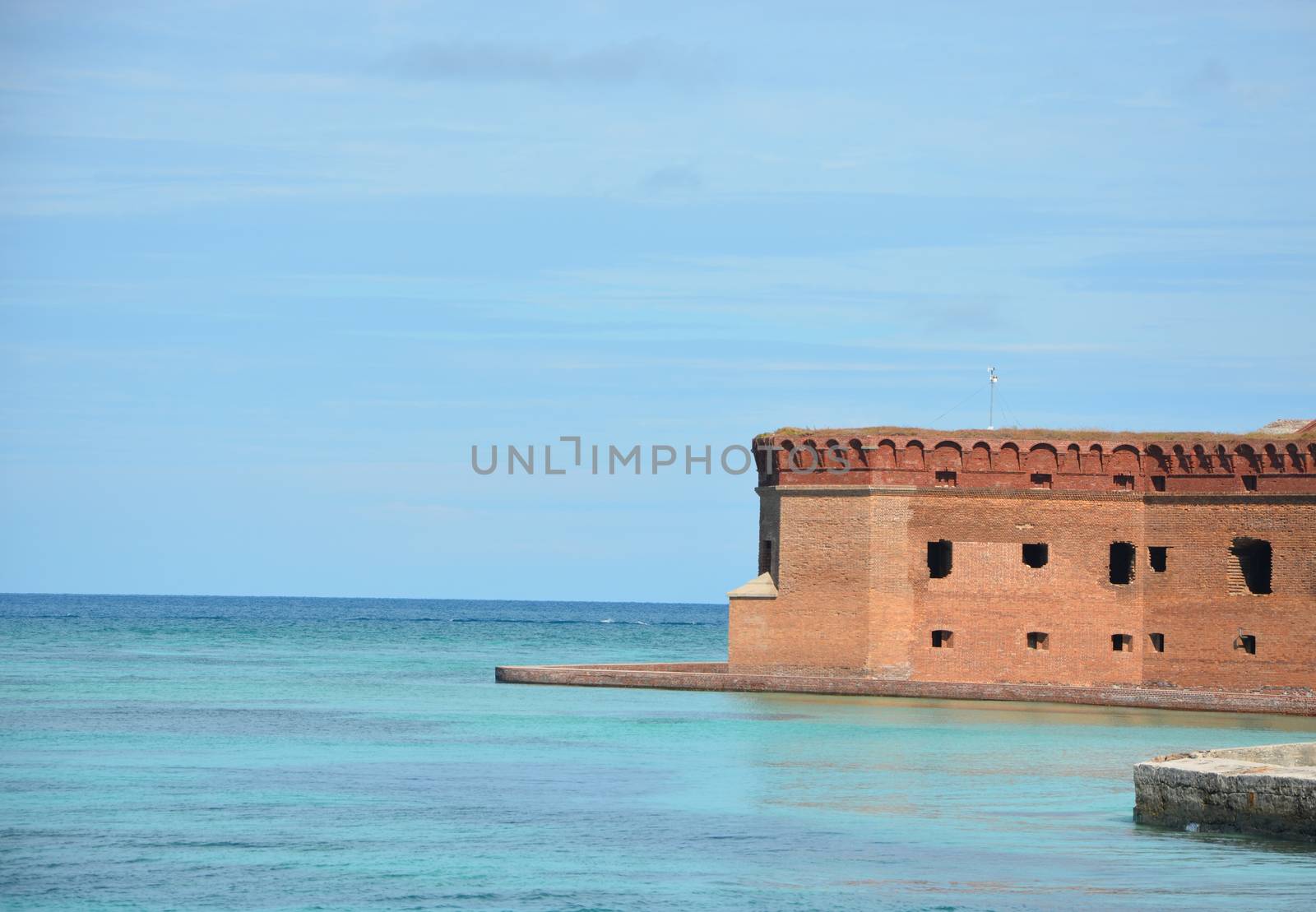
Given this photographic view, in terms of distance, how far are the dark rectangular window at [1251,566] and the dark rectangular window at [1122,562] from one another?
189 cm

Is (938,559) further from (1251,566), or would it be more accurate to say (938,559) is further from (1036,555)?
(1251,566)

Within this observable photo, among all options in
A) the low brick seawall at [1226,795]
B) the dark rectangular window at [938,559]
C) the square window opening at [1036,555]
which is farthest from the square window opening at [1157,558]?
the low brick seawall at [1226,795]

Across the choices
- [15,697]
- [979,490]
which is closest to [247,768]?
[15,697]

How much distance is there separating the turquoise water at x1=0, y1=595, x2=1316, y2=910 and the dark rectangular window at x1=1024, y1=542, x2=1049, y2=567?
3274mm

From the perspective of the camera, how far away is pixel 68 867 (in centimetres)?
1562

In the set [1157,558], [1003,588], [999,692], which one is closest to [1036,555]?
[1003,588]

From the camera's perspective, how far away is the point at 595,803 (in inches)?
787

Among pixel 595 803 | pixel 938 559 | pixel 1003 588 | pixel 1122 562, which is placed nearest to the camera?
pixel 595 803

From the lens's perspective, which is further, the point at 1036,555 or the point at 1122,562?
the point at 1122,562

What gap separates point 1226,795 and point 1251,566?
18.8 meters

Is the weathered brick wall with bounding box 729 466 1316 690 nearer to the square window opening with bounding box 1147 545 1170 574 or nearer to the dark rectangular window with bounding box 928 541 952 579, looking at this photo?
the square window opening with bounding box 1147 545 1170 574

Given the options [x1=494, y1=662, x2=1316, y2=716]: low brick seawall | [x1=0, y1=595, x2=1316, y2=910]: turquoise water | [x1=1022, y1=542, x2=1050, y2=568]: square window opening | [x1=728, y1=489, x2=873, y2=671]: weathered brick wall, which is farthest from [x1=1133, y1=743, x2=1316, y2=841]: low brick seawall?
[x1=1022, y1=542, x2=1050, y2=568]: square window opening

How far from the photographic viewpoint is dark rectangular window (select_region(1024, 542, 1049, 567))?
116 ft

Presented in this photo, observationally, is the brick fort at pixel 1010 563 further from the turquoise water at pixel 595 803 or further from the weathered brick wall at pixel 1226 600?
the turquoise water at pixel 595 803
